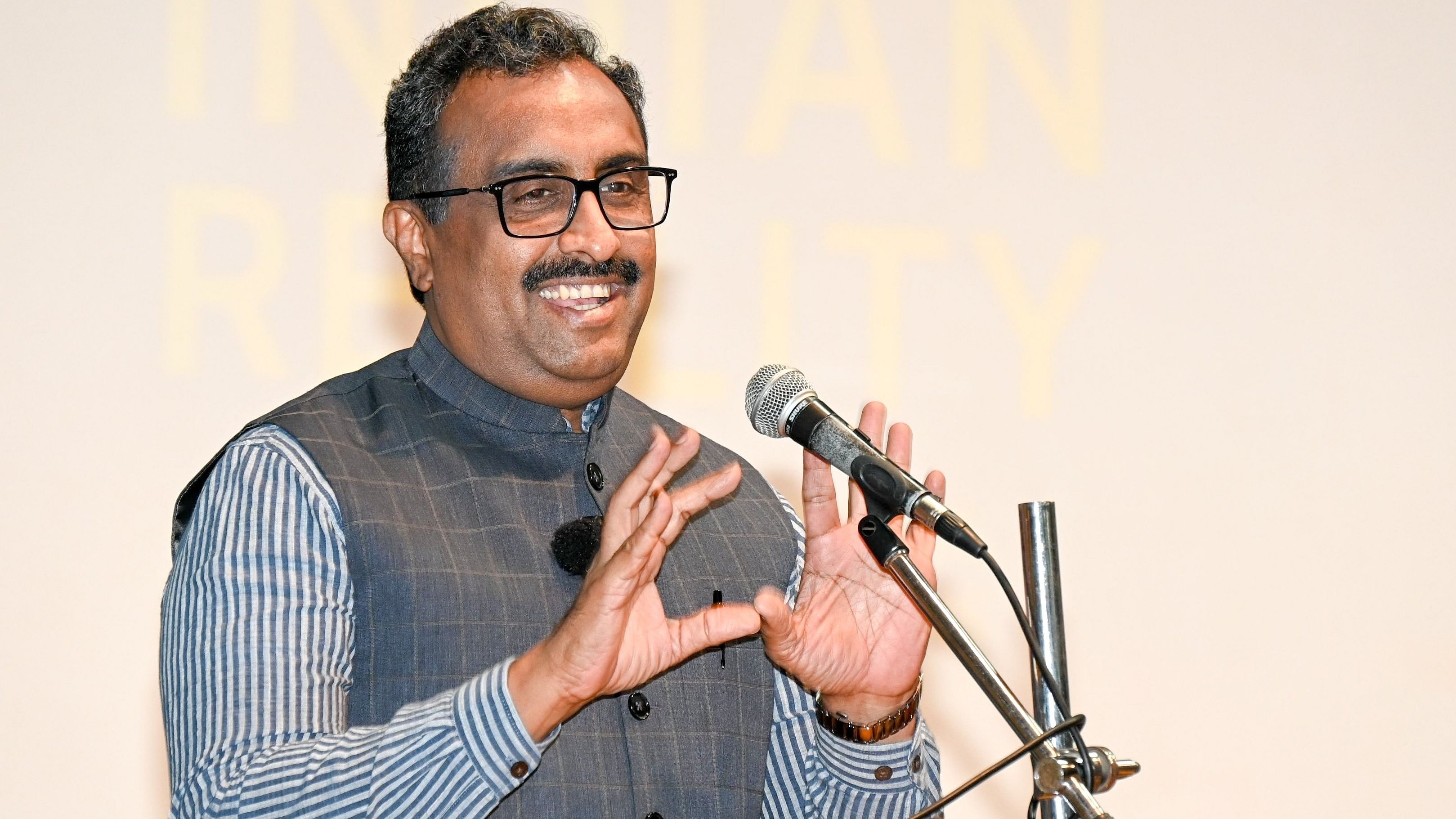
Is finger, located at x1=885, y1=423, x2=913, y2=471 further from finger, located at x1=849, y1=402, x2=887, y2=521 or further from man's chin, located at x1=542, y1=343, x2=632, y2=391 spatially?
man's chin, located at x1=542, y1=343, x2=632, y2=391

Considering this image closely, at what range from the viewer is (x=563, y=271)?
2.07 m

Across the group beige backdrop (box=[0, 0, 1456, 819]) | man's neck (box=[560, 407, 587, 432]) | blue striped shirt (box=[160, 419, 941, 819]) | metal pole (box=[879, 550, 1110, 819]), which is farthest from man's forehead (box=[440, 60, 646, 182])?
beige backdrop (box=[0, 0, 1456, 819])

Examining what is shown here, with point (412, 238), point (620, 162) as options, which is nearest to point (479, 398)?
point (412, 238)

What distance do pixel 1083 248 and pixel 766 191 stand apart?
0.75 m

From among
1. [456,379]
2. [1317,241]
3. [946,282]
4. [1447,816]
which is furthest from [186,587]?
[1447,816]

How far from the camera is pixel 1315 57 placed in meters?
3.57

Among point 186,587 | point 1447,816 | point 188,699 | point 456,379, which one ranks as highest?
point 456,379

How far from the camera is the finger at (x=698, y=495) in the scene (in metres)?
1.63

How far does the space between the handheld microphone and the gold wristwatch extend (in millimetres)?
504

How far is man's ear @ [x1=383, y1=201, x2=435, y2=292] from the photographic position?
7.25ft

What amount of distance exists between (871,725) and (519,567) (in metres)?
0.52

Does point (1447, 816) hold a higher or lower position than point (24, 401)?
lower

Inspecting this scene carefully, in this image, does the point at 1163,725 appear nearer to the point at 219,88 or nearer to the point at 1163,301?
the point at 1163,301

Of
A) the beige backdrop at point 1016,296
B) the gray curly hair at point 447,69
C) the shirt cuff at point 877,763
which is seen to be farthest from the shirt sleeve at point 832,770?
the beige backdrop at point 1016,296
